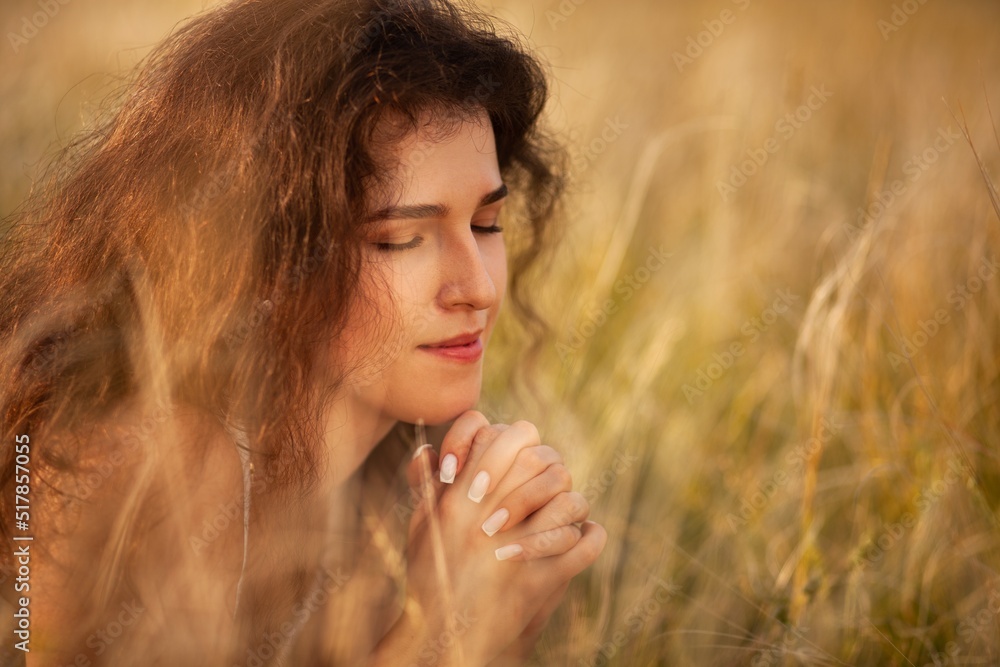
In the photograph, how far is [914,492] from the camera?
2.38m

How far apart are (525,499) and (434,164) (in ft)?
2.65

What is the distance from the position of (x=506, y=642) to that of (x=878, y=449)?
1367 millimetres

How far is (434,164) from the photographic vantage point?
1842 mm

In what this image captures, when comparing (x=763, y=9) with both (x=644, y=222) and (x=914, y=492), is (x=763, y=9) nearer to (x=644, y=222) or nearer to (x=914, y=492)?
(x=644, y=222)

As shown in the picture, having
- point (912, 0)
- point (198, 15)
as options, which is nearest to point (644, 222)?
point (198, 15)
